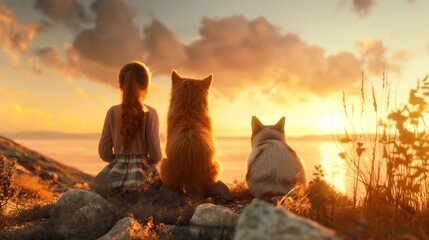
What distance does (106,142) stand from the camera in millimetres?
6516

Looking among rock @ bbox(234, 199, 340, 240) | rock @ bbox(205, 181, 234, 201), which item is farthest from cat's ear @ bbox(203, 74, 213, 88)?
rock @ bbox(234, 199, 340, 240)

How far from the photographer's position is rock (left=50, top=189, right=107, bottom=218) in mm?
5543

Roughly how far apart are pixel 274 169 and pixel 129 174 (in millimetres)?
2915

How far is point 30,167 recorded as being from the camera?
1319 centimetres

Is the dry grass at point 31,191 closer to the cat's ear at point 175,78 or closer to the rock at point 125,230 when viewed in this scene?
the rock at point 125,230

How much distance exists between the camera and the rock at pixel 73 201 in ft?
18.2

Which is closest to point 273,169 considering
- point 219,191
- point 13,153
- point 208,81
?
point 219,191

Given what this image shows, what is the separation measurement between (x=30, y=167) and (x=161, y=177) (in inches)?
393

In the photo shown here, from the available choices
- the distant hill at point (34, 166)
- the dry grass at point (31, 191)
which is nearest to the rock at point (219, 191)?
the dry grass at point (31, 191)

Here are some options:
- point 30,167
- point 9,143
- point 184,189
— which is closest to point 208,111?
point 184,189

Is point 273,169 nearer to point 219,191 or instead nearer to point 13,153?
point 219,191

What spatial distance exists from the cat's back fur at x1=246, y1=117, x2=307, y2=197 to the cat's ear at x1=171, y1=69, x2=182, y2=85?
6.73 ft

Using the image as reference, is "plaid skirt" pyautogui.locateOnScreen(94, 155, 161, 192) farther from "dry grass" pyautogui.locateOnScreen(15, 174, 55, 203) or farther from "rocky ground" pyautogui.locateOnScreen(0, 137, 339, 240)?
"dry grass" pyautogui.locateOnScreen(15, 174, 55, 203)

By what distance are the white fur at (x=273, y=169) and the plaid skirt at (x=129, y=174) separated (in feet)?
6.60
